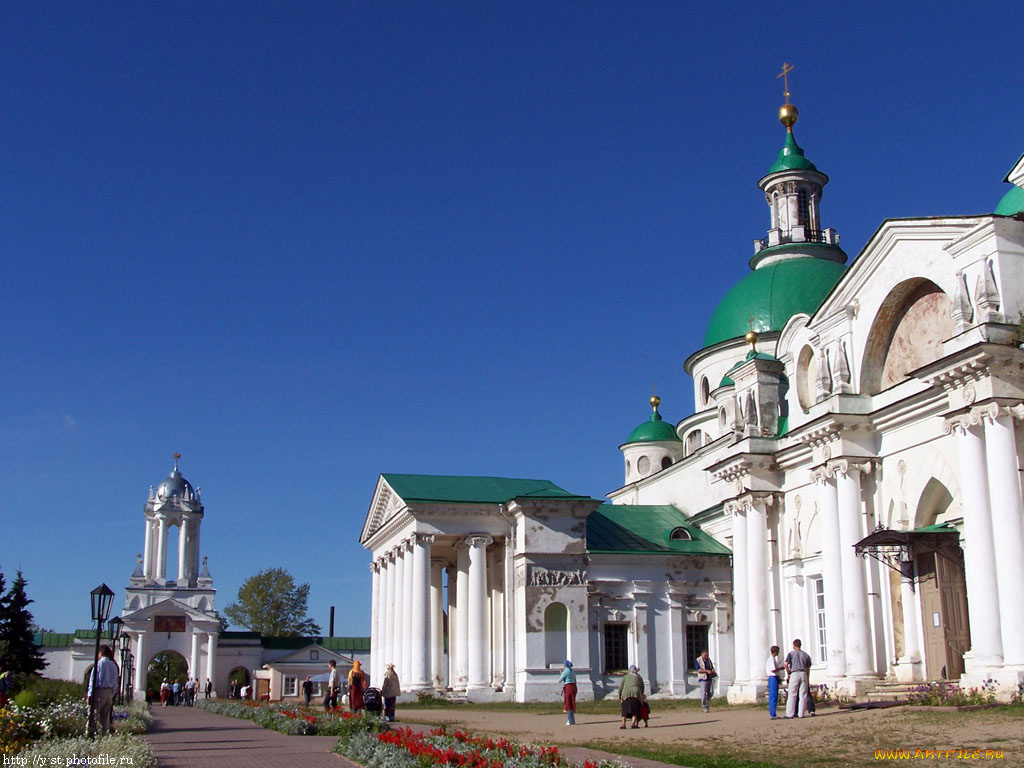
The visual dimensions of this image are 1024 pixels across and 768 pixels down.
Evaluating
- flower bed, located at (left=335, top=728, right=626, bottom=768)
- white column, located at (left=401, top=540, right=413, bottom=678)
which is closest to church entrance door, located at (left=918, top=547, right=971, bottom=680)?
flower bed, located at (left=335, top=728, right=626, bottom=768)

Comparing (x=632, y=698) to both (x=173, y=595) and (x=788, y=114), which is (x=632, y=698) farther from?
(x=173, y=595)

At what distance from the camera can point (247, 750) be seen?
1764 cm

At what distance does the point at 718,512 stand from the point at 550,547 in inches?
298

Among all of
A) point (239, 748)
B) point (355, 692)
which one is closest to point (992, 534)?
point (355, 692)

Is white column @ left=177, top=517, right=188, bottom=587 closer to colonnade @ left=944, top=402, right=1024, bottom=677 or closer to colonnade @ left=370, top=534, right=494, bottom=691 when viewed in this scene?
colonnade @ left=370, top=534, right=494, bottom=691

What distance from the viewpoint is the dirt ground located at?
14.5m

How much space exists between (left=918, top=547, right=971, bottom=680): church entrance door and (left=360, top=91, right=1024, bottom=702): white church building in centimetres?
7

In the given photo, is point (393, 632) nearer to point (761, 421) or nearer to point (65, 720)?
point (761, 421)

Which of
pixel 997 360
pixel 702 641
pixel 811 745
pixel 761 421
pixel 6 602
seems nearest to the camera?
pixel 811 745

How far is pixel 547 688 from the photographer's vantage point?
118ft

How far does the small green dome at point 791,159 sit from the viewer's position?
153ft

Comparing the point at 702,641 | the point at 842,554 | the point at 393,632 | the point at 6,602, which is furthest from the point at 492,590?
the point at 6,602

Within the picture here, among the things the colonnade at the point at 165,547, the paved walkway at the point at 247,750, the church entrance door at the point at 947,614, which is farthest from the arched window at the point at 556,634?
the colonnade at the point at 165,547

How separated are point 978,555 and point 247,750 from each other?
1473 centimetres
